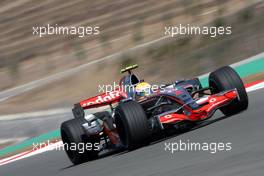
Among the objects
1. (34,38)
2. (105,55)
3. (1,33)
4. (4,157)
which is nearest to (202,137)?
(4,157)

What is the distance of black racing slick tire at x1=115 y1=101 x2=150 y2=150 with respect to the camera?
887 centimetres

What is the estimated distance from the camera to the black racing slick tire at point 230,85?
955cm

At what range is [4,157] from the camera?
14.7 metres

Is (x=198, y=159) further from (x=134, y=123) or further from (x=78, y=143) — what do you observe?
(x=78, y=143)

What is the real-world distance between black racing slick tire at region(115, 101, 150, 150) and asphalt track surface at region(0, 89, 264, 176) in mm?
157

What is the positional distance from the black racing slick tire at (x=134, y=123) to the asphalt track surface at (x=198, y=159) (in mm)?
157

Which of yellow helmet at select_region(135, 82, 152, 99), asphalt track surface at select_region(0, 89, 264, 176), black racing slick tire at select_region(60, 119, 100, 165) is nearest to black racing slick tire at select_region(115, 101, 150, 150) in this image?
asphalt track surface at select_region(0, 89, 264, 176)

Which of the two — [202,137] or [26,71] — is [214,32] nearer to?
[26,71]

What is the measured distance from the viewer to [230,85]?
9609 mm

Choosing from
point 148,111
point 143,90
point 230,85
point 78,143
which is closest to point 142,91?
point 143,90

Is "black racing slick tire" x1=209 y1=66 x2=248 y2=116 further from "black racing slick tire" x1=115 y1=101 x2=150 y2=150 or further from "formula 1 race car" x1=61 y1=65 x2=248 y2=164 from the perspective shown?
"black racing slick tire" x1=115 y1=101 x2=150 y2=150

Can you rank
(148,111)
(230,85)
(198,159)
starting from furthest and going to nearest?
(148,111) < (230,85) < (198,159)

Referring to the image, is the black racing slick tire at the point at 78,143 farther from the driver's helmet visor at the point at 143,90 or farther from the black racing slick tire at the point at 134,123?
the black racing slick tire at the point at 134,123

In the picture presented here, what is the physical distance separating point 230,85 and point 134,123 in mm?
1573
